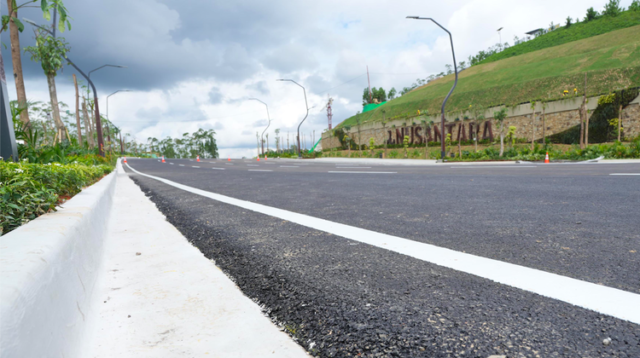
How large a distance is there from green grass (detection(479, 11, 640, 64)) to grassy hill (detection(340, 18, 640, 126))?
15.5 meters

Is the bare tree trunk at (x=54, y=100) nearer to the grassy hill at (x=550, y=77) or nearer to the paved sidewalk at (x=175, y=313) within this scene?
the paved sidewalk at (x=175, y=313)

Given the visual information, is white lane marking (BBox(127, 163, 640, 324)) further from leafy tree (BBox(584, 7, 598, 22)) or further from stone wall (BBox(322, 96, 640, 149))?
leafy tree (BBox(584, 7, 598, 22))

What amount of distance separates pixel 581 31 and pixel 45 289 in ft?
349

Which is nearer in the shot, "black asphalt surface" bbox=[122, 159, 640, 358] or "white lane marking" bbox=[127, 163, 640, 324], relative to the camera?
"black asphalt surface" bbox=[122, 159, 640, 358]

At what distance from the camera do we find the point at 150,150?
401 ft

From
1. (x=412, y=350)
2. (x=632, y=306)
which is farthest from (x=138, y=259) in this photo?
(x=632, y=306)

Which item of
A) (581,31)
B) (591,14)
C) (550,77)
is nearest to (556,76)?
(550,77)

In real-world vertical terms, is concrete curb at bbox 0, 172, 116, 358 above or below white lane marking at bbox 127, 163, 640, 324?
above

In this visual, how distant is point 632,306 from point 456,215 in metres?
2.47

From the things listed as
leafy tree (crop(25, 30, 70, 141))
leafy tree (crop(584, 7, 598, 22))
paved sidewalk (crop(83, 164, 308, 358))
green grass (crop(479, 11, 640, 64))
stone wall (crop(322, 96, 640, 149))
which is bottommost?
paved sidewalk (crop(83, 164, 308, 358))

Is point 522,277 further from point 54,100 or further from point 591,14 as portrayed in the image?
point 591,14

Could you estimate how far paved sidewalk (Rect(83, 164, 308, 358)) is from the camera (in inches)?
64.7

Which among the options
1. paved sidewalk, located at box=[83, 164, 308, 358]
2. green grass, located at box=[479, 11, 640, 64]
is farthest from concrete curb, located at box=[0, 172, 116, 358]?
green grass, located at box=[479, 11, 640, 64]

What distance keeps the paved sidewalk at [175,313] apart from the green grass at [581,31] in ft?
318
